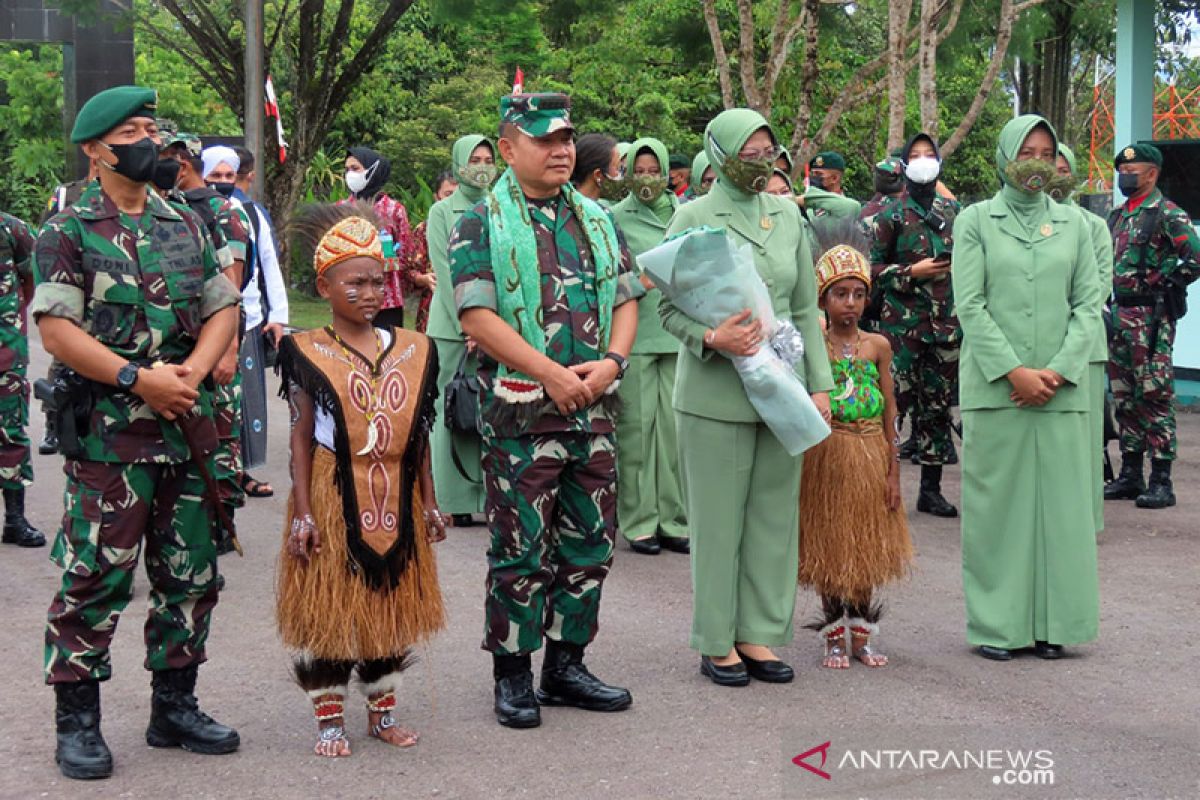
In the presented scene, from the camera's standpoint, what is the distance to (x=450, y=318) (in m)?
9.62

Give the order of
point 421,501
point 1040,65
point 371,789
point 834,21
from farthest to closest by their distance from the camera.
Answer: point 1040,65 < point 834,21 < point 421,501 < point 371,789

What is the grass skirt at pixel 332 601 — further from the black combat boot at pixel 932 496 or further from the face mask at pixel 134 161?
the black combat boot at pixel 932 496

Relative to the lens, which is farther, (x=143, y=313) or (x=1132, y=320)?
(x=1132, y=320)

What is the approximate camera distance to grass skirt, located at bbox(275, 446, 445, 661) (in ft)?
18.0

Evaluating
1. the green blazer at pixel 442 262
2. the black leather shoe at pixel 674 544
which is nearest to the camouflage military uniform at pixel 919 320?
the black leather shoe at pixel 674 544

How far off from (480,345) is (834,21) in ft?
57.7

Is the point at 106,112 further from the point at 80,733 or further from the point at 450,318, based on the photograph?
the point at 450,318

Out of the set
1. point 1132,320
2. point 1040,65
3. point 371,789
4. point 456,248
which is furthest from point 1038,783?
point 1040,65

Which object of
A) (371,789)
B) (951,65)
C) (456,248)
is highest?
(951,65)

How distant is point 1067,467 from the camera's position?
6.94m

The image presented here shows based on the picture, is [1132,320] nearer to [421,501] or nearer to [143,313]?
[421,501]

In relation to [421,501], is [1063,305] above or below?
above

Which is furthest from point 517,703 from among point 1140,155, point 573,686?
point 1140,155

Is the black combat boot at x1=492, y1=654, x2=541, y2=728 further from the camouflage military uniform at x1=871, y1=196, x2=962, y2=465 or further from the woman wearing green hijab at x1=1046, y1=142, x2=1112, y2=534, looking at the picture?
the camouflage military uniform at x1=871, y1=196, x2=962, y2=465
